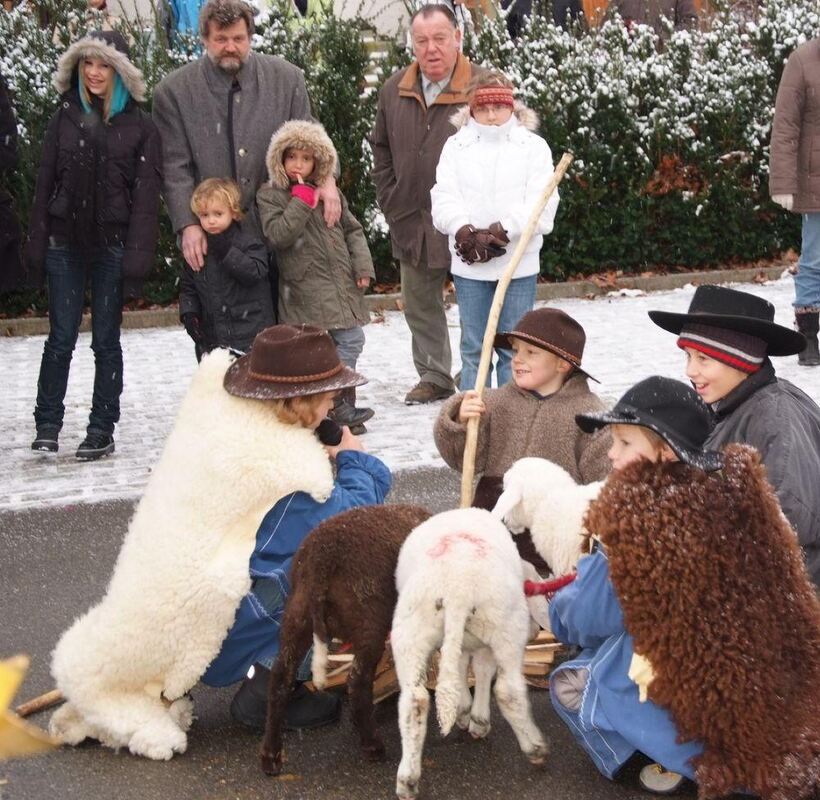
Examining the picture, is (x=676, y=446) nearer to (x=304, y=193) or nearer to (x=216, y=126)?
(x=304, y=193)

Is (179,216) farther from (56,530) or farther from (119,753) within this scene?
(119,753)

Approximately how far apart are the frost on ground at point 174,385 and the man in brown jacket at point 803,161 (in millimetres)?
488

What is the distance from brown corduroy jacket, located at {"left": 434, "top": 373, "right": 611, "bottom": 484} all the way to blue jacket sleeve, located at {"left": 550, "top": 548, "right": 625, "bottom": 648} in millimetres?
1058

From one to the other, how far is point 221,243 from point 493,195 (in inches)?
55.0

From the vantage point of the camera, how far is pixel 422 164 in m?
7.75

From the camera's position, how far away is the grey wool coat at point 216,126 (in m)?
6.92

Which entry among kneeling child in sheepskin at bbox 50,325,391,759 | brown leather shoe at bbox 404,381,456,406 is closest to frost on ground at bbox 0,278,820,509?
brown leather shoe at bbox 404,381,456,406

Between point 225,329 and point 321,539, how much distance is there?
130 inches

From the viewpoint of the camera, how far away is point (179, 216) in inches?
267

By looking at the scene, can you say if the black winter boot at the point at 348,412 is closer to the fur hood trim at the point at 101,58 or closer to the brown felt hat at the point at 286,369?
the fur hood trim at the point at 101,58

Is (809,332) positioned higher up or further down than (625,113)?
further down

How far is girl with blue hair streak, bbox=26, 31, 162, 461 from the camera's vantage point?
21.9 ft

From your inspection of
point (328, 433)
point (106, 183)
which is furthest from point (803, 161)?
point (328, 433)

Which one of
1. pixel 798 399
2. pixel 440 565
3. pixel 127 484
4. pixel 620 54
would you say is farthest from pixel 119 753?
pixel 620 54
